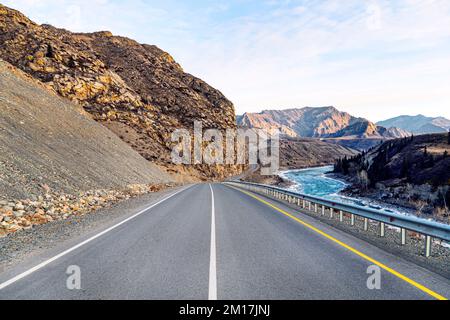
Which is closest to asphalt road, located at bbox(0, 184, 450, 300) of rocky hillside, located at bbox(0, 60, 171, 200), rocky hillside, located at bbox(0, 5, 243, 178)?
rocky hillside, located at bbox(0, 60, 171, 200)

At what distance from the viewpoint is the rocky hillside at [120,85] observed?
50.5 m

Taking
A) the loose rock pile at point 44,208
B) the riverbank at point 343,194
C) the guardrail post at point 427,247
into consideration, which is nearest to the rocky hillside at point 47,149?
the loose rock pile at point 44,208

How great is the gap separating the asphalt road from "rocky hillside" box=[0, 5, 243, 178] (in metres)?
46.7

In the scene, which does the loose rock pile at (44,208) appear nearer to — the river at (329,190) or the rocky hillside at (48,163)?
the rocky hillside at (48,163)

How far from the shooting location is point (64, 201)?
45.1 feet

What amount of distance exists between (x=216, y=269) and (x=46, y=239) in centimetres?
526

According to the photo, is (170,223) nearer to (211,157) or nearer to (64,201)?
(64,201)

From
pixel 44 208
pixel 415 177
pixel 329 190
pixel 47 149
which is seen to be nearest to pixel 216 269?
pixel 44 208

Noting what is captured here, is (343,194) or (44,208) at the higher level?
→ (44,208)

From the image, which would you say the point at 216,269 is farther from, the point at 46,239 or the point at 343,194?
the point at 343,194

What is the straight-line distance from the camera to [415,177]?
7244cm

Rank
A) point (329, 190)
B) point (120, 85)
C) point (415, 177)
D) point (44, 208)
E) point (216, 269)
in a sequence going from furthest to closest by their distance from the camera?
1. point (329, 190)
2. point (415, 177)
3. point (120, 85)
4. point (44, 208)
5. point (216, 269)

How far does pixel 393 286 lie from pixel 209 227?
5.91 meters

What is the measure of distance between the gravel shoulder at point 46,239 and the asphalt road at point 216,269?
0.66ft
